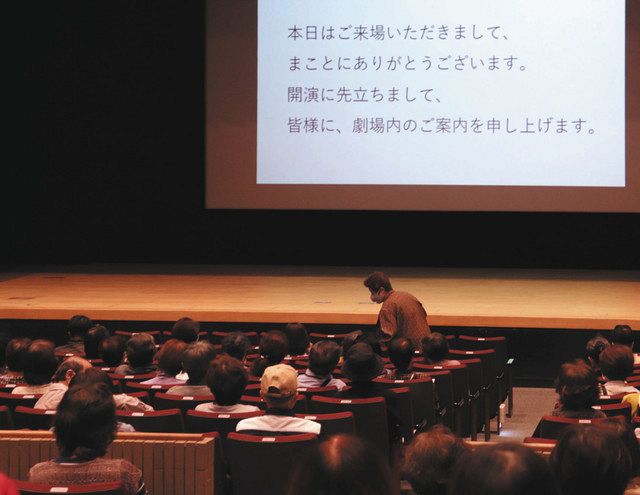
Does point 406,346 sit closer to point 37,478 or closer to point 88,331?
point 88,331

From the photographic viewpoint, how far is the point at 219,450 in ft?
11.3

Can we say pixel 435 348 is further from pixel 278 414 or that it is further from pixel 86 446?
pixel 86 446

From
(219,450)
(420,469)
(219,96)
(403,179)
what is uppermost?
(219,96)

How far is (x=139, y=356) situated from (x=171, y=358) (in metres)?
0.33

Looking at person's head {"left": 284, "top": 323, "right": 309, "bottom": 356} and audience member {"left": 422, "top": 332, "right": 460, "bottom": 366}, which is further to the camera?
person's head {"left": 284, "top": 323, "right": 309, "bottom": 356}

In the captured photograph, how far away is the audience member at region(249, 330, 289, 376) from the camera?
554cm

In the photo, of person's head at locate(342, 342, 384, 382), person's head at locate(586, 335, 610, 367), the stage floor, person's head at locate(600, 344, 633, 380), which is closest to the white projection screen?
the stage floor

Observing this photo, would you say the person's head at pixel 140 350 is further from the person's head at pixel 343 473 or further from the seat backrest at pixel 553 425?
the person's head at pixel 343 473

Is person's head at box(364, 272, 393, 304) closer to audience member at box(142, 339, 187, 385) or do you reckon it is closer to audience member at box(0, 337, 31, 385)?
audience member at box(142, 339, 187, 385)

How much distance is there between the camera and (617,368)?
5086 millimetres

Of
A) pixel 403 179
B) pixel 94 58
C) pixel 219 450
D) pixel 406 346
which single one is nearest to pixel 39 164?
pixel 94 58

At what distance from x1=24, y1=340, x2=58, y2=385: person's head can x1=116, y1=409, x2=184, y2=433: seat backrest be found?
0.89 metres

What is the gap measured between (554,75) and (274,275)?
154 inches

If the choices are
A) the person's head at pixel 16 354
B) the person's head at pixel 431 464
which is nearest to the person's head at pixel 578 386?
the person's head at pixel 431 464
